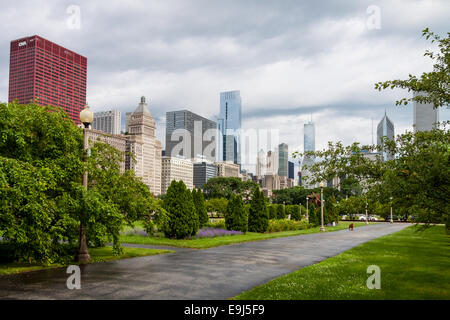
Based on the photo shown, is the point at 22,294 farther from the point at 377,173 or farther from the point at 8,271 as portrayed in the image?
the point at 377,173

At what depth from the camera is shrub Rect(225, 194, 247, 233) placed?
33.3 m

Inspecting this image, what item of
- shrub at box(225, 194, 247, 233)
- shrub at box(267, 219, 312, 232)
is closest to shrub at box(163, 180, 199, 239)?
shrub at box(225, 194, 247, 233)

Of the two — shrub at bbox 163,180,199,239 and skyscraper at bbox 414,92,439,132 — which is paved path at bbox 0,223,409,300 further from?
shrub at bbox 163,180,199,239

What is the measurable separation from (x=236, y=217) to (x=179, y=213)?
991 centimetres

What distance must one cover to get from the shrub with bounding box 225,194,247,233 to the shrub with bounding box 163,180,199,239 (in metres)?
8.21

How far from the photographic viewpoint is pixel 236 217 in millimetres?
33656

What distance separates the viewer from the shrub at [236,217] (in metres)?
33.3

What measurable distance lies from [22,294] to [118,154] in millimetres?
8793

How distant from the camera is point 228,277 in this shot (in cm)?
1184

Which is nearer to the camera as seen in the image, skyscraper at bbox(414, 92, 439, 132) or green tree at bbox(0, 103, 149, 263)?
green tree at bbox(0, 103, 149, 263)
